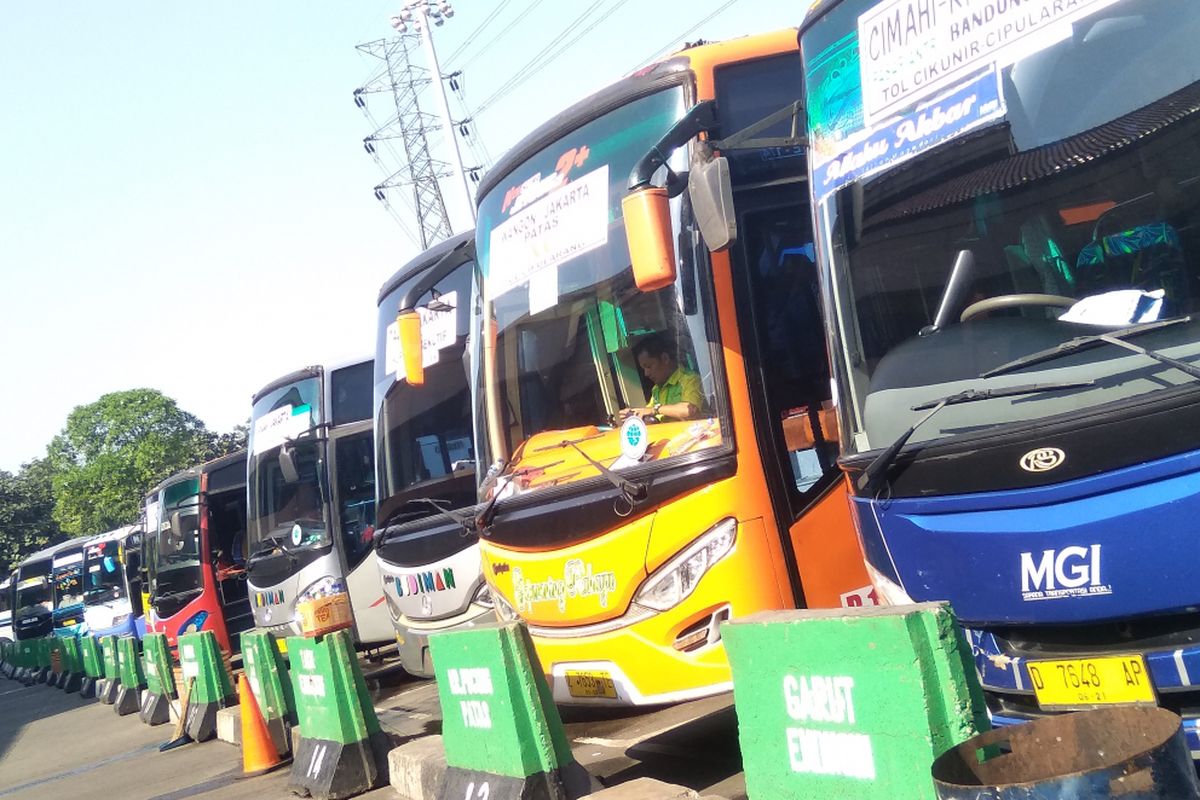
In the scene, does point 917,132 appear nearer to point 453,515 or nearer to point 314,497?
point 453,515

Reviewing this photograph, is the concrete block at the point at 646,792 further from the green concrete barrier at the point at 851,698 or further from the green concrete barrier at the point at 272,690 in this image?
the green concrete barrier at the point at 272,690

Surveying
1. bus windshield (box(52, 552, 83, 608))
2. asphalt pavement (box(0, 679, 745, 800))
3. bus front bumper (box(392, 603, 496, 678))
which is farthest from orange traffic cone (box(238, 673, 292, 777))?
bus windshield (box(52, 552, 83, 608))

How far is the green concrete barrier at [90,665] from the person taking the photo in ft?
67.9

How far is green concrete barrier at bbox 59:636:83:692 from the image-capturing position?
23125 millimetres

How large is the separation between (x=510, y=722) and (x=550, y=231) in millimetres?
2445

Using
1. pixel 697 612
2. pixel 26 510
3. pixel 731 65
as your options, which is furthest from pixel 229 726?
pixel 26 510

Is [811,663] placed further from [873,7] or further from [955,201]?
[873,7]

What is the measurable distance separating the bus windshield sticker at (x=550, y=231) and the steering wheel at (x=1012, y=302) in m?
2.08

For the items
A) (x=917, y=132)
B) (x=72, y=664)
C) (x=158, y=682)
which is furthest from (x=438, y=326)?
(x=72, y=664)

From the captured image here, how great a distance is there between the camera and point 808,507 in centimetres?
563

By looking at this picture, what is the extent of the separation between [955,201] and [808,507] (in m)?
1.74

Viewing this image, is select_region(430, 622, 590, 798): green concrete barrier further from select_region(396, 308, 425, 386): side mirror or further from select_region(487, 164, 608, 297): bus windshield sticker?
select_region(396, 308, 425, 386): side mirror

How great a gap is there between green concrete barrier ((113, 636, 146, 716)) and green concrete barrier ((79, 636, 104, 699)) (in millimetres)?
3554

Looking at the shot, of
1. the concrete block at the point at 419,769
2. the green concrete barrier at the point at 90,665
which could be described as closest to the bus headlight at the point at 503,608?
the concrete block at the point at 419,769
